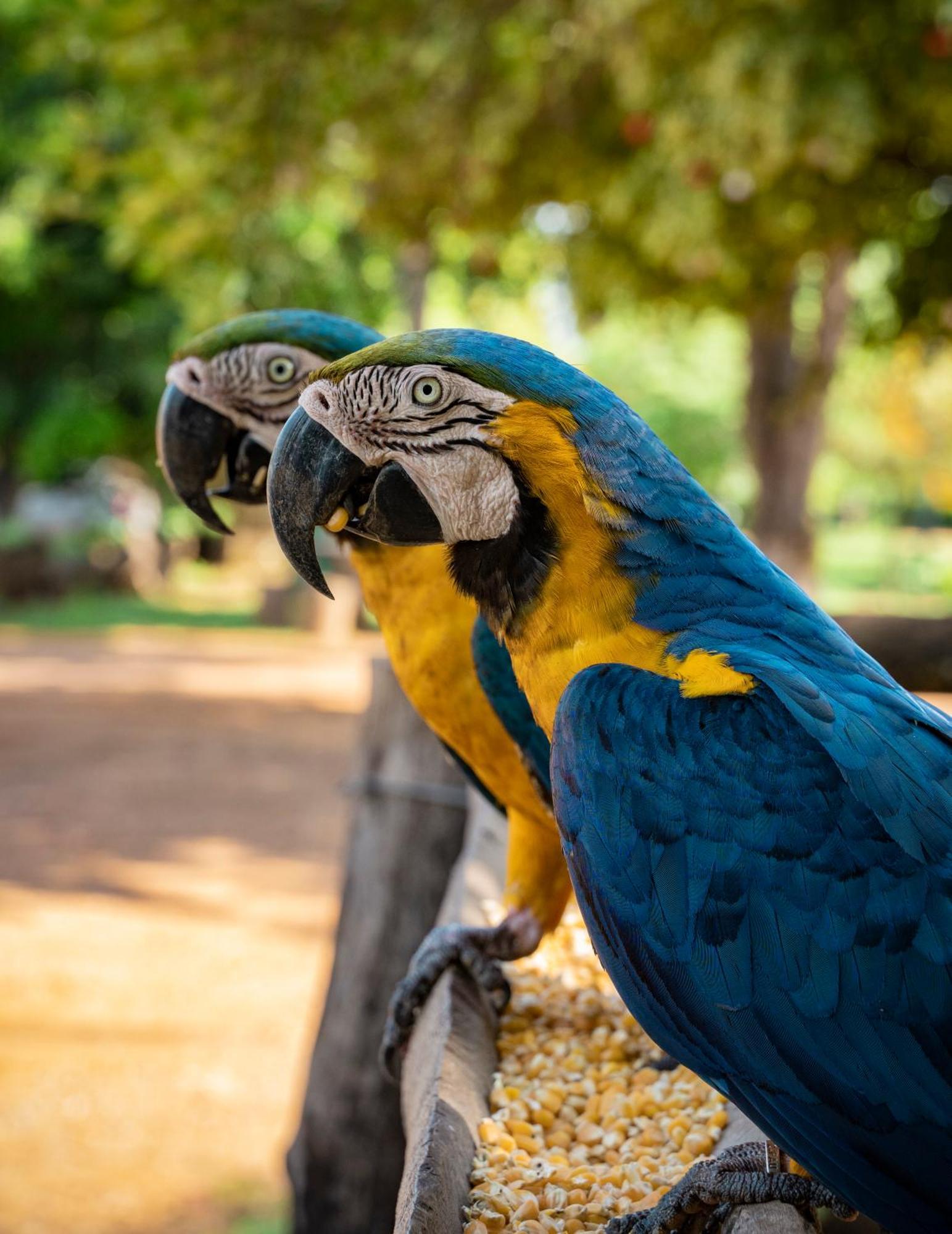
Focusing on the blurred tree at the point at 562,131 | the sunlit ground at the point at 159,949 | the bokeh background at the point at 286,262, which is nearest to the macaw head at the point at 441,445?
the sunlit ground at the point at 159,949

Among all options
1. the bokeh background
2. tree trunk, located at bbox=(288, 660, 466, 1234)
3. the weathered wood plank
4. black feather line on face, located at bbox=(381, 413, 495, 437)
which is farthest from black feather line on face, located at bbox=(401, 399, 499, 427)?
the bokeh background

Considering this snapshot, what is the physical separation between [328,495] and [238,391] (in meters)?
0.74

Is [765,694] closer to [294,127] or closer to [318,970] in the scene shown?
[318,970]

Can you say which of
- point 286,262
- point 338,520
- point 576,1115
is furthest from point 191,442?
point 286,262

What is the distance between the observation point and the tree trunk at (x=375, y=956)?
3.50 metres

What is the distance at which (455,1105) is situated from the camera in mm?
1772

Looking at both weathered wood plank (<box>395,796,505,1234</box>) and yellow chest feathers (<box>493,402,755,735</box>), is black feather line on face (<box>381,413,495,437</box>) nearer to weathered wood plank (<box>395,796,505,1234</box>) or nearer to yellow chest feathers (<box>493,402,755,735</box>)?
yellow chest feathers (<box>493,402,755,735</box>)

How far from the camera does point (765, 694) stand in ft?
4.86

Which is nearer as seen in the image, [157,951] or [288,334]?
[288,334]

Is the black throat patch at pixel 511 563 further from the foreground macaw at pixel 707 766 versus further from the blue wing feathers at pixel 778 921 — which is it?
the blue wing feathers at pixel 778 921

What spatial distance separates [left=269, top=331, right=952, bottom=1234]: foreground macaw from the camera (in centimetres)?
139

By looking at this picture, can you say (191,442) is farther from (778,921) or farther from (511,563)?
(778,921)

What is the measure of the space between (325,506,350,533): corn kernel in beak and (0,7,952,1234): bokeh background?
2226mm

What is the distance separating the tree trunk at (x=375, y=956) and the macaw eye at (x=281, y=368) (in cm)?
142
